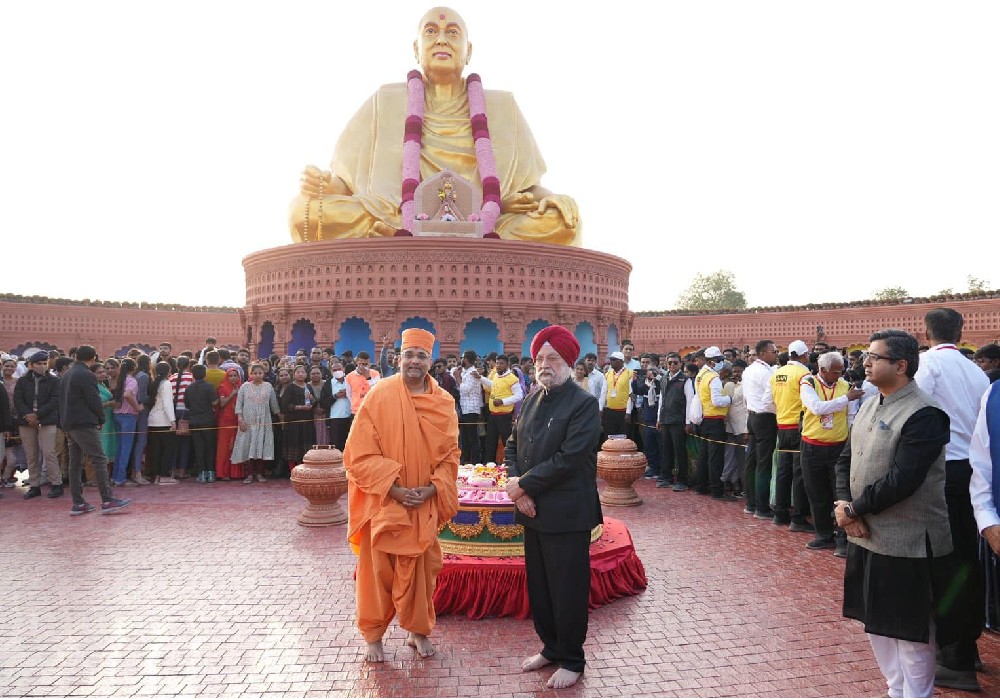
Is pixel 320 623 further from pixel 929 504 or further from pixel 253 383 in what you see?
pixel 253 383

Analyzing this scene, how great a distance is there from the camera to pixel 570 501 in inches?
130

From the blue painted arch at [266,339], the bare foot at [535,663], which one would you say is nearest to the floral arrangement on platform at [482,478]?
the bare foot at [535,663]

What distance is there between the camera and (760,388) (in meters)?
6.59

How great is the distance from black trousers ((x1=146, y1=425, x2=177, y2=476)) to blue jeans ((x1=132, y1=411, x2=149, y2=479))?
3.8 inches

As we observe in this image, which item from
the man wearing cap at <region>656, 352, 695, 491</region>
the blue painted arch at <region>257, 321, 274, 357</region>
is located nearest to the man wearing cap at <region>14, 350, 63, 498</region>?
the man wearing cap at <region>656, 352, 695, 491</region>

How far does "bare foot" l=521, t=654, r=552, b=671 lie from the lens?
3.45 metres

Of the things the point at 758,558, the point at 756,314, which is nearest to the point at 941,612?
the point at 758,558

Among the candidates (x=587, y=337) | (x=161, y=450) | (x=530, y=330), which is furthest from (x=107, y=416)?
(x=587, y=337)

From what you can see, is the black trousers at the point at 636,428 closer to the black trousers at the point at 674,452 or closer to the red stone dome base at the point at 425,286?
the black trousers at the point at 674,452

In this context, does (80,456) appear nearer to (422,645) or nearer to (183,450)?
(183,450)

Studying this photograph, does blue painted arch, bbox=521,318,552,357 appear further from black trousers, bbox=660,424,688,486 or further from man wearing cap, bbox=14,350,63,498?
man wearing cap, bbox=14,350,63,498

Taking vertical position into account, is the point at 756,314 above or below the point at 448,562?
above

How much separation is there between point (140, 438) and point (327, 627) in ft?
18.9

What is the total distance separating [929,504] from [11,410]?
9.41 meters
